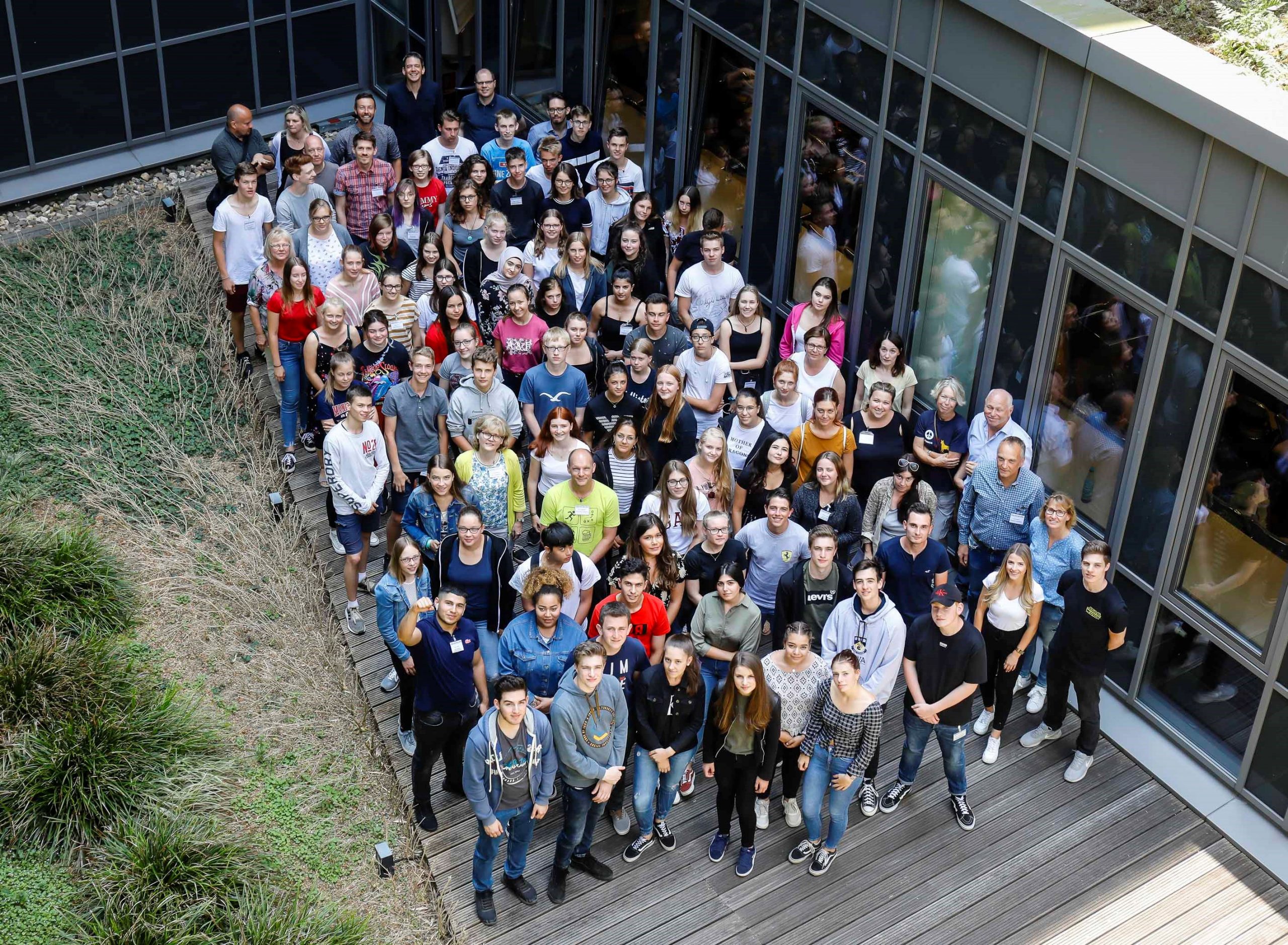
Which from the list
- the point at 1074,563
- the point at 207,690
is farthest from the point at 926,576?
the point at 207,690

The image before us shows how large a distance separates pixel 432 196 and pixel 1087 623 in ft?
22.7

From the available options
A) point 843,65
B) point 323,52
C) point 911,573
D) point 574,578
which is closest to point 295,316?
point 574,578

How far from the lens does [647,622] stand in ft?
29.7

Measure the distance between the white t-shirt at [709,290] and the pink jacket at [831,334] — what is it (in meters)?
0.56

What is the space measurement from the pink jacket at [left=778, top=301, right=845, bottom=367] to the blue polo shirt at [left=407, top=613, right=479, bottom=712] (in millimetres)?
3883

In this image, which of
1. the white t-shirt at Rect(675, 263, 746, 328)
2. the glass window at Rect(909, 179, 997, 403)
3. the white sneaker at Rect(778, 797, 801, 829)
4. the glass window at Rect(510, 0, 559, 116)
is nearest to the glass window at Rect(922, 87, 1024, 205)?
the glass window at Rect(909, 179, 997, 403)

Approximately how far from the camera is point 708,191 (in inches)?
533

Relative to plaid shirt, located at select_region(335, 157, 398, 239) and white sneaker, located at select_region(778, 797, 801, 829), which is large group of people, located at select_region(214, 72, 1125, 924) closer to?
white sneaker, located at select_region(778, 797, 801, 829)

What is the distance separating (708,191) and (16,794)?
774 cm

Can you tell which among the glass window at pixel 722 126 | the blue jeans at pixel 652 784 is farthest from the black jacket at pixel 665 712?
the glass window at pixel 722 126

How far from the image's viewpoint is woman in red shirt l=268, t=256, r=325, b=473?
11.5m

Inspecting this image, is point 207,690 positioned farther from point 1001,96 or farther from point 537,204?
point 1001,96

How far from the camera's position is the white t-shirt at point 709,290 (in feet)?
38.9

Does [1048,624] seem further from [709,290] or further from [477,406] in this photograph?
[477,406]
